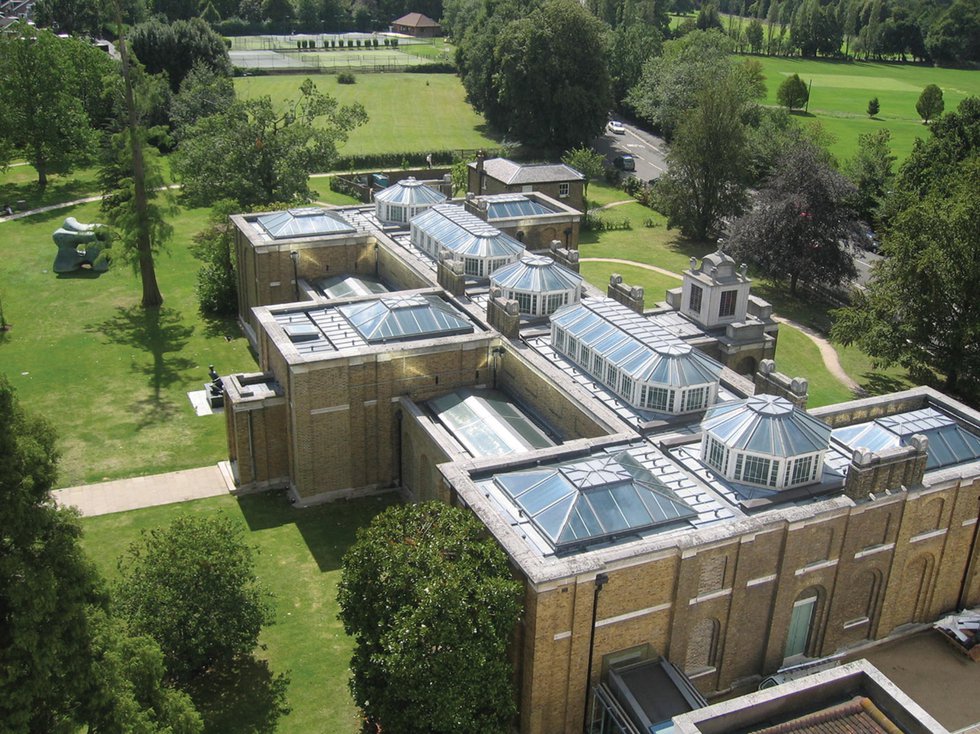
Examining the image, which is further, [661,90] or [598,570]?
[661,90]

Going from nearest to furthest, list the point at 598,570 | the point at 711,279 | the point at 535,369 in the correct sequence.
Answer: the point at 598,570 < the point at 535,369 < the point at 711,279

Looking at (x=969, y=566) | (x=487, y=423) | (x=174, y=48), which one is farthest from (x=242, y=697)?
(x=174, y=48)

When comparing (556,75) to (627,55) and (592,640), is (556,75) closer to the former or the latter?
(627,55)

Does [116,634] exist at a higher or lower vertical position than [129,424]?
higher

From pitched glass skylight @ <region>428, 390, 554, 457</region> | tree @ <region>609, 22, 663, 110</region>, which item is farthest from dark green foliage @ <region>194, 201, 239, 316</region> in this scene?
tree @ <region>609, 22, 663, 110</region>

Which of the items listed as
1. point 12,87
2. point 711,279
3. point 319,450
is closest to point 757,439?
point 711,279

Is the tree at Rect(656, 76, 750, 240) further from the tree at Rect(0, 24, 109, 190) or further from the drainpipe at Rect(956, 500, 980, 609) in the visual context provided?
the tree at Rect(0, 24, 109, 190)

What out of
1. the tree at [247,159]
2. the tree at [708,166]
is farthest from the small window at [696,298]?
the tree at [708,166]

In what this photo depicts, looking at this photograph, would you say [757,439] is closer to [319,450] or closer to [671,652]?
[671,652]
